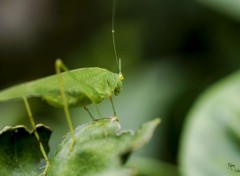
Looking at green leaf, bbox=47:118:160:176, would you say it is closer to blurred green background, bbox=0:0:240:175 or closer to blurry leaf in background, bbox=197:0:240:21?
blurred green background, bbox=0:0:240:175

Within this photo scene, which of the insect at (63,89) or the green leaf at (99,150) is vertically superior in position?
the insect at (63,89)

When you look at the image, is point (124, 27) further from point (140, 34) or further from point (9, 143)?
point (9, 143)

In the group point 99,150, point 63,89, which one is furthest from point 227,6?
point 99,150

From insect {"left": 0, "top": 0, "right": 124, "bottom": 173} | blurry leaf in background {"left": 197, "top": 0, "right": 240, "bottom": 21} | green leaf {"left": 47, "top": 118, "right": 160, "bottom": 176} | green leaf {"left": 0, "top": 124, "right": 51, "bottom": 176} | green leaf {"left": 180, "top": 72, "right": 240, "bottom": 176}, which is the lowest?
green leaf {"left": 47, "top": 118, "right": 160, "bottom": 176}

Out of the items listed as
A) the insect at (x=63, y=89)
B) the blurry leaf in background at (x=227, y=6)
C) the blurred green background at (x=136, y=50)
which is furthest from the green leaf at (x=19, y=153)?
the blurry leaf in background at (x=227, y=6)

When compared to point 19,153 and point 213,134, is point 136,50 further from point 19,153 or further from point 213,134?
point 19,153

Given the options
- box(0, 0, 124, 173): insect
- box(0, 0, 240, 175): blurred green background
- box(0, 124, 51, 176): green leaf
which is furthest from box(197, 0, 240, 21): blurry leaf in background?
box(0, 124, 51, 176): green leaf

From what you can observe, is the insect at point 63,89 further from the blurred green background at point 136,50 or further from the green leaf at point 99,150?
the blurred green background at point 136,50
